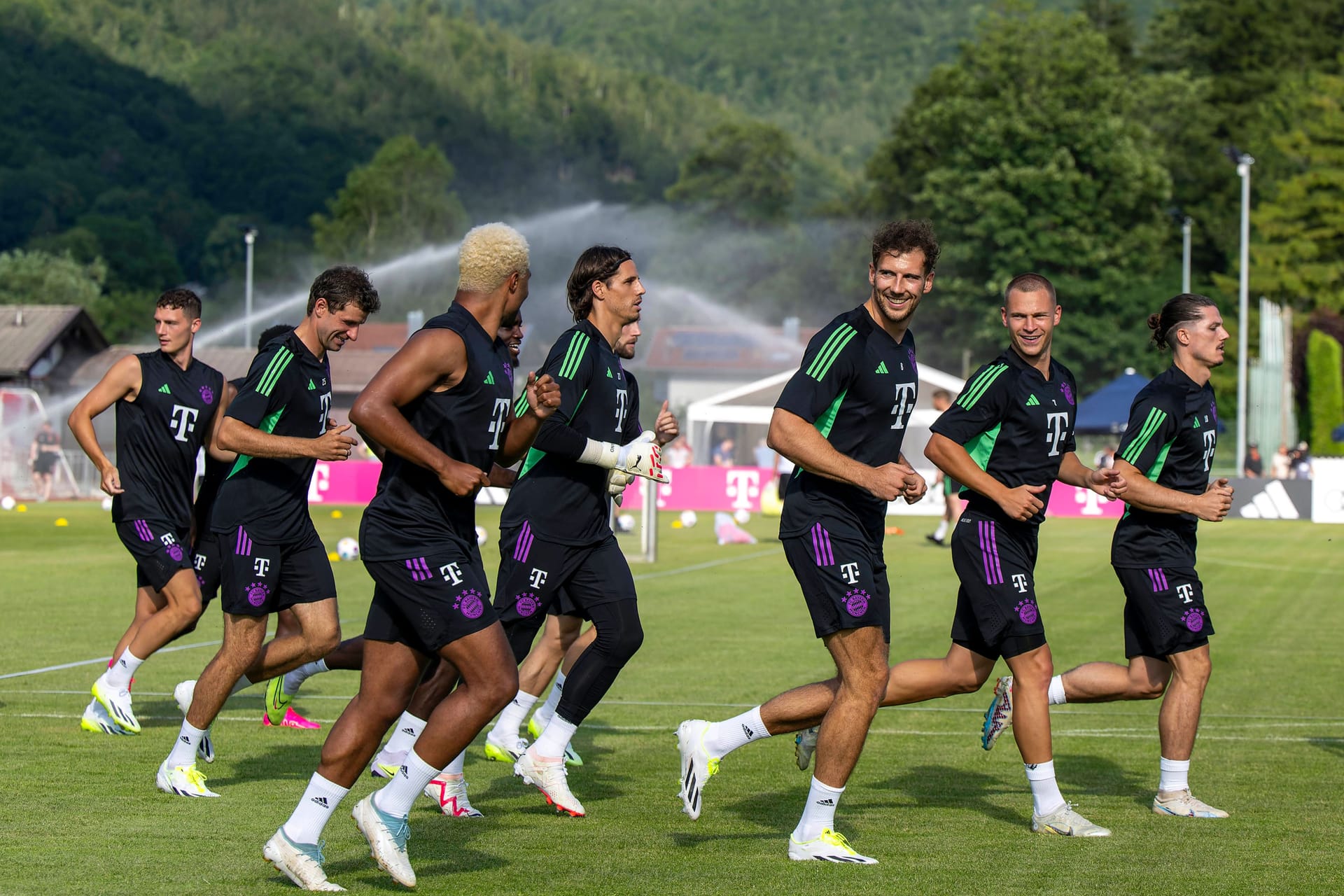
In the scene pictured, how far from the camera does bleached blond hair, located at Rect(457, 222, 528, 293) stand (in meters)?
6.24

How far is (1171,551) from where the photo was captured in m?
7.86

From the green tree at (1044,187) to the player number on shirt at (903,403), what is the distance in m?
67.0

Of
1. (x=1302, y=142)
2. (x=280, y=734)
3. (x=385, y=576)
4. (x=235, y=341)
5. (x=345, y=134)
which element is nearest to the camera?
(x=385, y=576)

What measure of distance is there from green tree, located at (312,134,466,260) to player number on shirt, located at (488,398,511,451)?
113 meters

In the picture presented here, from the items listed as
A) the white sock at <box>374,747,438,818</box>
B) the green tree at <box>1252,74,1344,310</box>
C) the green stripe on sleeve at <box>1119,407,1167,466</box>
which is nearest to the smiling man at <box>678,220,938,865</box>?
the green stripe on sleeve at <box>1119,407,1167,466</box>

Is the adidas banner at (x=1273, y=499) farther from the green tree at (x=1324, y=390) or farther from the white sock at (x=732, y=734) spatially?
the green tree at (x=1324, y=390)

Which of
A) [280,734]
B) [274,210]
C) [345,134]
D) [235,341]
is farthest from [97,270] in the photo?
[280,734]

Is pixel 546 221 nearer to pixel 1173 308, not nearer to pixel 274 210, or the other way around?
pixel 274 210

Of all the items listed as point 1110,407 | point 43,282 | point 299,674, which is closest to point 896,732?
point 299,674

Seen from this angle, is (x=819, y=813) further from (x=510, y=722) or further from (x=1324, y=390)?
(x=1324, y=390)

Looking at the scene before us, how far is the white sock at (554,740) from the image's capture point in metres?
7.57

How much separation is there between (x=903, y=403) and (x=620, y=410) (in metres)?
1.61

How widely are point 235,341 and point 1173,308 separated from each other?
99.8 m

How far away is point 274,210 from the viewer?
450 feet
